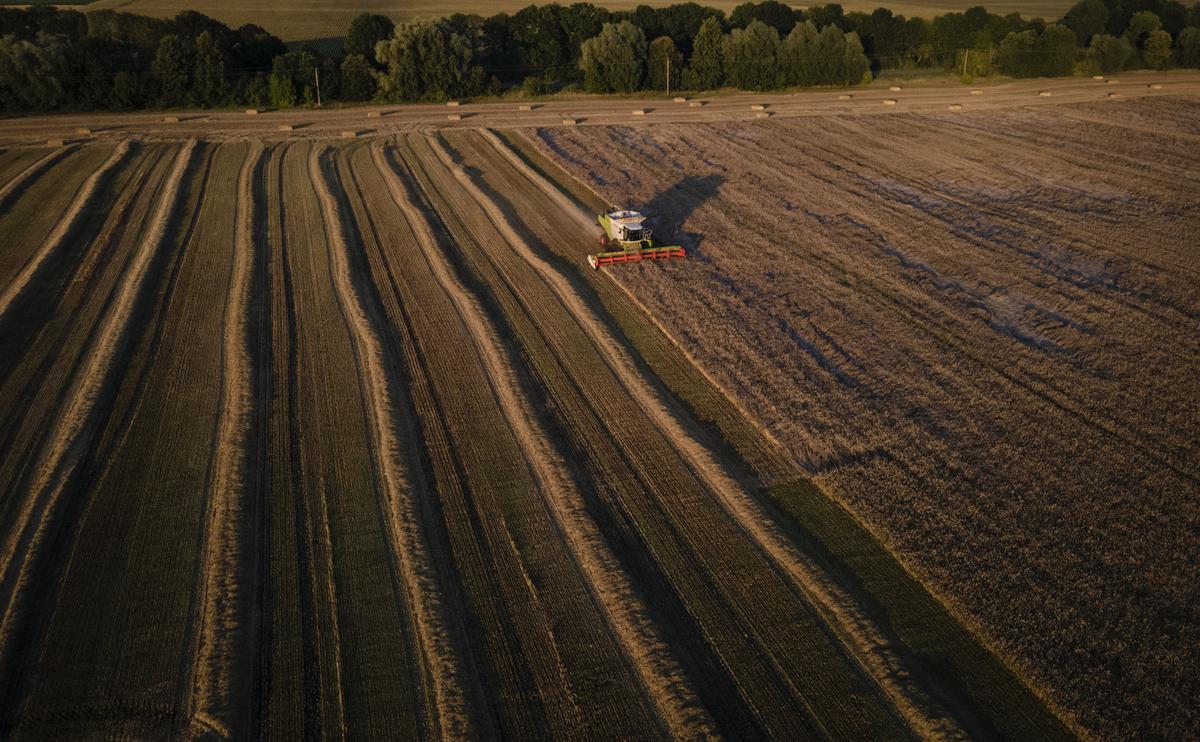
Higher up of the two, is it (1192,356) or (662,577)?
(1192,356)

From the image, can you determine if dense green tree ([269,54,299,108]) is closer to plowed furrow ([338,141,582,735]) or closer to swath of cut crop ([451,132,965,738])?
plowed furrow ([338,141,582,735])

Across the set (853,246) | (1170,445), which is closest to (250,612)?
(1170,445)

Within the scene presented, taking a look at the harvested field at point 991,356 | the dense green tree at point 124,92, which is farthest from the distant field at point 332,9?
the harvested field at point 991,356

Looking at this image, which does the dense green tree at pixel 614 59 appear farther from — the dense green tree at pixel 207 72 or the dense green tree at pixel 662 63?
the dense green tree at pixel 207 72

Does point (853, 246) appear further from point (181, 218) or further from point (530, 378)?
point (181, 218)

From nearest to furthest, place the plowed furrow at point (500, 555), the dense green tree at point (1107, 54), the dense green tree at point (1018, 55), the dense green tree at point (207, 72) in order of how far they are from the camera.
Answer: the plowed furrow at point (500, 555)
the dense green tree at point (207, 72)
the dense green tree at point (1018, 55)
the dense green tree at point (1107, 54)

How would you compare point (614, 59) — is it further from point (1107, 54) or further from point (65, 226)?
point (1107, 54)

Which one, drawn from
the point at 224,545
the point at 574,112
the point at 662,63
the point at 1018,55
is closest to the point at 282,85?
the point at 574,112
